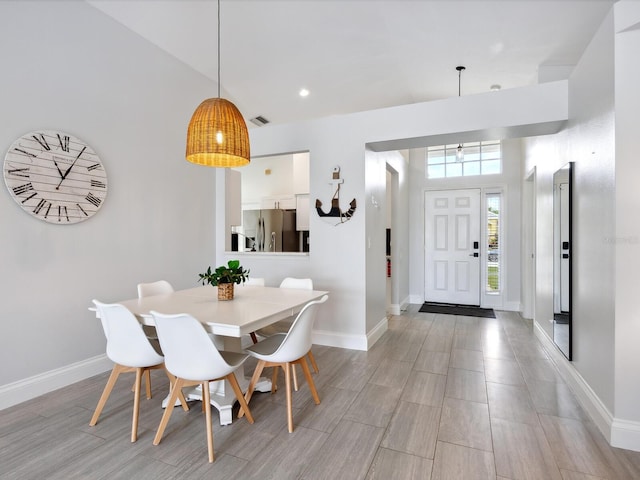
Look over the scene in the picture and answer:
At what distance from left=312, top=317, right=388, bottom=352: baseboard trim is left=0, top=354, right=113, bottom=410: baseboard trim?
2052 millimetres

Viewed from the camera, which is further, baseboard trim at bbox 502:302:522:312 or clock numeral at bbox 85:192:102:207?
baseboard trim at bbox 502:302:522:312

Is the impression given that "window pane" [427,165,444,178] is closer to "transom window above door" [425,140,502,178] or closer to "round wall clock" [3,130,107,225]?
"transom window above door" [425,140,502,178]

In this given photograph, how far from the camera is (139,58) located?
3.41 metres

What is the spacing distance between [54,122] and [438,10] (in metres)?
3.28

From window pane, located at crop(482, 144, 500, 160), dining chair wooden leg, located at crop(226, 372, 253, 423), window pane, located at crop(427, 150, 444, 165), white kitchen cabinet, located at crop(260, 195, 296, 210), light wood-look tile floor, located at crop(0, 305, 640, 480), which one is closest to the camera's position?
light wood-look tile floor, located at crop(0, 305, 640, 480)

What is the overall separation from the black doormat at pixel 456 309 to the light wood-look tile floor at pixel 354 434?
7.34 ft

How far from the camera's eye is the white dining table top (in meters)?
1.92

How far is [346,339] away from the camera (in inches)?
147

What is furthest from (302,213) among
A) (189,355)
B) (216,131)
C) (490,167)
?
(189,355)

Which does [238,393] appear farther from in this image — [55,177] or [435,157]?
[435,157]

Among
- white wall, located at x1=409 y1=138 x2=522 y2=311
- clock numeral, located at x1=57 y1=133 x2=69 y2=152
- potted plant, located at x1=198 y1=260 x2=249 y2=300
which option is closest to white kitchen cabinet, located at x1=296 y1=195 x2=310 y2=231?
white wall, located at x1=409 y1=138 x2=522 y2=311

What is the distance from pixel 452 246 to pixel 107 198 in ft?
16.8

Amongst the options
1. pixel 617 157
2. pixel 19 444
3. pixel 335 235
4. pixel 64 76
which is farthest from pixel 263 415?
pixel 64 76

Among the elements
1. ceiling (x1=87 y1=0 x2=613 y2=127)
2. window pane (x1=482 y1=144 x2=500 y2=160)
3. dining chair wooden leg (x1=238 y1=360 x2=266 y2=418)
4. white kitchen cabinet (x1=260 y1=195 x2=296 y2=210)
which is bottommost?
dining chair wooden leg (x1=238 y1=360 x2=266 y2=418)
